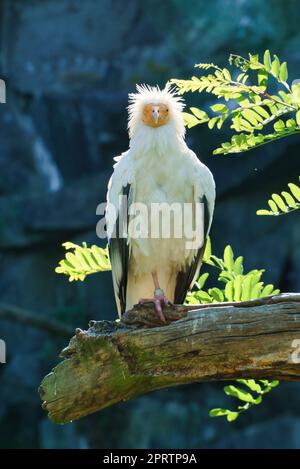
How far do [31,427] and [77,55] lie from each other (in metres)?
6.08

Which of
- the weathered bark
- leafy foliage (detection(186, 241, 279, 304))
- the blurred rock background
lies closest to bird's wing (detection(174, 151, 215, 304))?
leafy foliage (detection(186, 241, 279, 304))

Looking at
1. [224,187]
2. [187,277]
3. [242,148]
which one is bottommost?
[187,277]

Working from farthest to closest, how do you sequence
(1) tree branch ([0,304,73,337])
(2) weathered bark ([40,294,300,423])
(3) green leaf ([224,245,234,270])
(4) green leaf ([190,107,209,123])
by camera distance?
(1) tree branch ([0,304,73,337])
(3) green leaf ([224,245,234,270])
(4) green leaf ([190,107,209,123])
(2) weathered bark ([40,294,300,423])

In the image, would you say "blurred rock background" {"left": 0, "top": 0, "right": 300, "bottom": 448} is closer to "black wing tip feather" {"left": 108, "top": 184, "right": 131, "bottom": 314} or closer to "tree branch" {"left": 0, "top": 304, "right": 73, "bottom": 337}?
"tree branch" {"left": 0, "top": 304, "right": 73, "bottom": 337}

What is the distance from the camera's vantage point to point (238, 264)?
3.90 meters

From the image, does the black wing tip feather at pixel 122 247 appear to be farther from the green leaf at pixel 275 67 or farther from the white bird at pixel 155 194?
the green leaf at pixel 275 67

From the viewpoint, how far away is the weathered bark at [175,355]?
316cm

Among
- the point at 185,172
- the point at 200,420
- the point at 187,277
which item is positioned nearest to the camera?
the point at 185,172

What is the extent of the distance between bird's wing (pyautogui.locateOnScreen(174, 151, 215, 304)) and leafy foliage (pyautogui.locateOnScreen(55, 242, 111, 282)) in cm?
65

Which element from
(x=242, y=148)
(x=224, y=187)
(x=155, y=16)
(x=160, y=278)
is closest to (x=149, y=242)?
(x=160, y=278)

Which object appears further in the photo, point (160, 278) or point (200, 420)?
point (200, 420)

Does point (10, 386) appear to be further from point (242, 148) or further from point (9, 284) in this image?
point (242, 148)

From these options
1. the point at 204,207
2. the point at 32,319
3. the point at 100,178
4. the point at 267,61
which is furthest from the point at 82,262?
the point at 100,178

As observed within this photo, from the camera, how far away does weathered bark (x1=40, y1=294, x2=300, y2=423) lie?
316 centimetres
